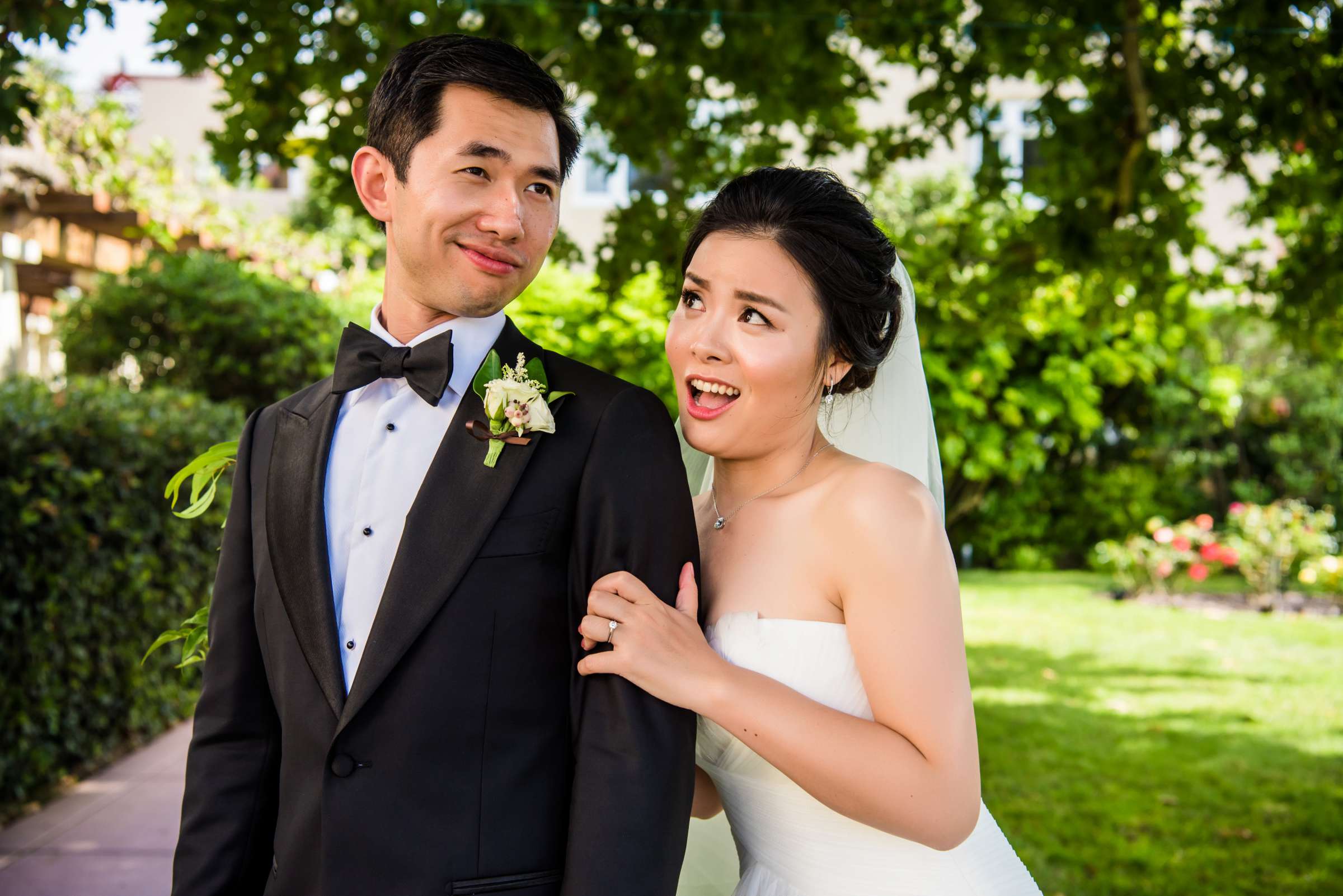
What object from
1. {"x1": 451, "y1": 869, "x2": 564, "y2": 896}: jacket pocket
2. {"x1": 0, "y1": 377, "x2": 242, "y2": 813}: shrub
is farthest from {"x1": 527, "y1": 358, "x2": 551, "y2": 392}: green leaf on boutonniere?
{"x1": 0, "y1": 377, "x2": 242, "y2": 813}: shrub

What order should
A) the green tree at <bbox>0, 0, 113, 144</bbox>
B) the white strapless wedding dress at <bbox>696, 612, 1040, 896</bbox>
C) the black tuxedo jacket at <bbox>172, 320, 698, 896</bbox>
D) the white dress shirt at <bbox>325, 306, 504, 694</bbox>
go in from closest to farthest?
1. the black tuxedo jacket at <bbox>172, 320, 698, 896</bbox>
2. the white dress shirt at <bbox>325, 306, 504, 694</bbox>
3. the white strapless wedding dress at <bbox>696, 612, 1040, 896</bbox>
4. the green tree at <bbox>0, 0, 113, 144</bbox>

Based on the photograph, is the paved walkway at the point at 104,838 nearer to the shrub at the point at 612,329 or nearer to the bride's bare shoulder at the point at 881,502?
the bride's bare shoulder at the point at 881,502

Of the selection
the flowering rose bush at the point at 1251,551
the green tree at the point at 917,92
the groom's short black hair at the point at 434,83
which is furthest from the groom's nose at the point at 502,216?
the flowering rose bush at the point at 1251,551

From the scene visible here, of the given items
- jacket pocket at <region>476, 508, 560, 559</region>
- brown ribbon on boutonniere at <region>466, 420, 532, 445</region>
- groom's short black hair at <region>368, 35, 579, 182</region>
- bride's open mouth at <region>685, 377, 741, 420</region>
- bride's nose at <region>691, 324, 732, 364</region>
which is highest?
groom's short black hair at <region>368, 35, 579, 182</region>

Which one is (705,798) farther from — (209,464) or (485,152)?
(485,152)

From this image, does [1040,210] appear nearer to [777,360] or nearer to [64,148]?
[777,360]

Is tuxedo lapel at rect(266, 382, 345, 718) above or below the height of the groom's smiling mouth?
below

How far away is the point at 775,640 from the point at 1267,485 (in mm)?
13145

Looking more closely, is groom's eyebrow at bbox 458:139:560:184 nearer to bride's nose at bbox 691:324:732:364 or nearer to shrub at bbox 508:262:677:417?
bride's nose at bbox 691:324:732:364

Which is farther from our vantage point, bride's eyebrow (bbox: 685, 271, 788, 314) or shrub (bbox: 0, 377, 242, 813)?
shrub (bbox: 0, 377, 242, 813)

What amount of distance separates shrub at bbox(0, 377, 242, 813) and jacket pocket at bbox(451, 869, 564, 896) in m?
3.50

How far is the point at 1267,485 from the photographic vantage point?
13219mm

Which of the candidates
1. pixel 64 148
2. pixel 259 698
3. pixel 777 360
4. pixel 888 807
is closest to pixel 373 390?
pixel 259 698

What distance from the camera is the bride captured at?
5.82ft
